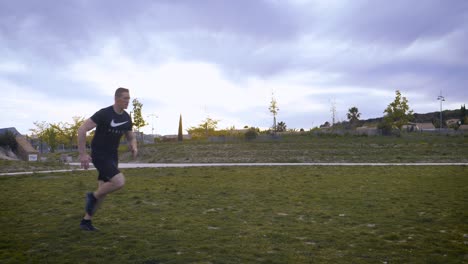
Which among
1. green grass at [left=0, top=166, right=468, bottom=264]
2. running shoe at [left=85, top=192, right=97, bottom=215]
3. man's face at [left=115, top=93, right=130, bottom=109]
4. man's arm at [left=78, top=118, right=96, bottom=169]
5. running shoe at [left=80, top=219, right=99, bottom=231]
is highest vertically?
man's face at [left=115, top=93, right=130, bottom=109]

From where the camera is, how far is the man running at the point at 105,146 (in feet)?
16.8

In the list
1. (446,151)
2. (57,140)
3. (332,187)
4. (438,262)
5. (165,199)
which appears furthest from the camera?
(57,140)

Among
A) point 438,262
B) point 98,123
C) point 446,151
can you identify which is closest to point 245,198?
point 98,123

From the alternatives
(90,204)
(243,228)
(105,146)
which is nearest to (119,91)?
(105,146)

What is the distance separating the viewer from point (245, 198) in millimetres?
8516

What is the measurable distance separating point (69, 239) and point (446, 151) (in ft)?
104

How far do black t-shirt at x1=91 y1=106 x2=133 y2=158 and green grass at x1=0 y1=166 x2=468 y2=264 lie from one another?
1.15 m

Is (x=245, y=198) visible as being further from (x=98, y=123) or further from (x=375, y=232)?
(x=98, y=123)

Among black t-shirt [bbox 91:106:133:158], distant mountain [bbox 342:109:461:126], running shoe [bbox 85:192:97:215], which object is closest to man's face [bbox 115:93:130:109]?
black t-shirt [bbox 91:106:133:158]

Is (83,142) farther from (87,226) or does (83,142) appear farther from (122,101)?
(87,226)

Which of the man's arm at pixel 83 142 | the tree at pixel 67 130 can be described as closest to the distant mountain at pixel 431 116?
the tree at pixel 67 130

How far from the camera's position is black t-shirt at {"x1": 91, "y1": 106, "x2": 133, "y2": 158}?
16.9 feet

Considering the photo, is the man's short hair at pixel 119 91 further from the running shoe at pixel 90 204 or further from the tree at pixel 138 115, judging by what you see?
the tree at pixel 138 115

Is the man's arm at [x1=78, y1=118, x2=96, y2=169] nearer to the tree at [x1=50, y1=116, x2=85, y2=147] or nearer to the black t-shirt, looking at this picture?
the black t-shirt
